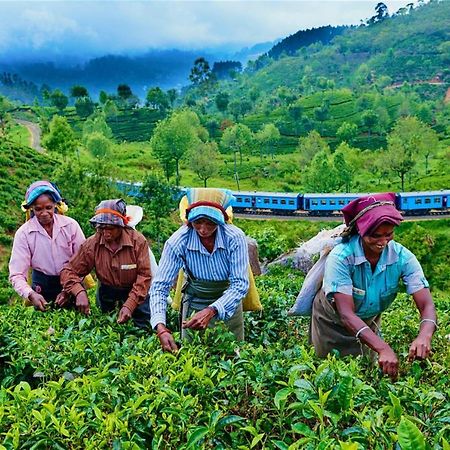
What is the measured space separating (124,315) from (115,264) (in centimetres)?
47

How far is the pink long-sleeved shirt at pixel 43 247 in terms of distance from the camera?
14.2 ft

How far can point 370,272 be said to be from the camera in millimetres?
3059

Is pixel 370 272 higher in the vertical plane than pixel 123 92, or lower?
lower

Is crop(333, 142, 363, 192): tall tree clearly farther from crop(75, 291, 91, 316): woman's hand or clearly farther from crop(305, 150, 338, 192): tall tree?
crop(75, 291, 91, 316): woman's hand

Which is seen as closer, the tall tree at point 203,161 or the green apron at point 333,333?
the green apron at point 333,333

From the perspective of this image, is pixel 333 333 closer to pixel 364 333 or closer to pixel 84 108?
pixel 364 333

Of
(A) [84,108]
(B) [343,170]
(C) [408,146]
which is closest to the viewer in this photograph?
(B) [343,170]

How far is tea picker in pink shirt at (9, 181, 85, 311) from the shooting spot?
4.21 meters

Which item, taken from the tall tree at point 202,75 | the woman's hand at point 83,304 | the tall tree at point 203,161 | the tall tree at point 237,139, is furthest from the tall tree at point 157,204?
the tall tree at point 202,75

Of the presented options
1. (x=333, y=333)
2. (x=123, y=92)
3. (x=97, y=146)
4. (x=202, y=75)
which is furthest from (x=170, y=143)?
(x=202, y=75)

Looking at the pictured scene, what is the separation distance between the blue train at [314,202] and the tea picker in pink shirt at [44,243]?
2402 centimetres

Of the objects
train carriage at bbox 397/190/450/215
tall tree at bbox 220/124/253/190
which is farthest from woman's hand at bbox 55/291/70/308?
tall tree at bbox 220/124/253/190

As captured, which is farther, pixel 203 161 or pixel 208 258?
pixel 203 161

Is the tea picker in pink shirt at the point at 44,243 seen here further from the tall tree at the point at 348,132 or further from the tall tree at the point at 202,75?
the tall tree at the point at 202,75
